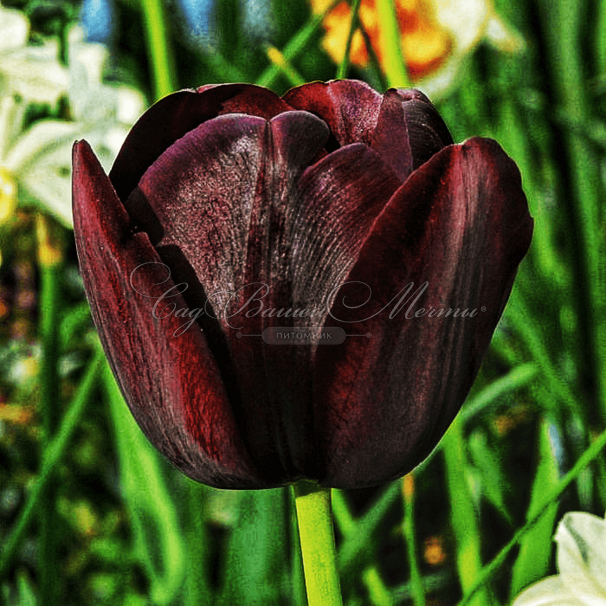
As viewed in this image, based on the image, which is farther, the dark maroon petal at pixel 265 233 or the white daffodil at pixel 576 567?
the white daffodil at pixel 576 567

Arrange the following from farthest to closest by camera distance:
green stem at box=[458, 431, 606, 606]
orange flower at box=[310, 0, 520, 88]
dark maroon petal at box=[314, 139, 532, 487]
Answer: orange flower at box=[310, 0, 520, 88] → green stem at box=[458, 431, 606, 606] → dark maroon petal at box=[314, 139, 532, 487]

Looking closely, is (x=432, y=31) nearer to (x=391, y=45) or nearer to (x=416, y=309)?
(x=391, y=45)

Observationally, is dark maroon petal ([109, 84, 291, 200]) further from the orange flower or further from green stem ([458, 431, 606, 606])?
the orange flower

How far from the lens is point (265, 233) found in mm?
220

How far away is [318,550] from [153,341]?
75 millimetres

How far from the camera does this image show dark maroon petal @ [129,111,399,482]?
220 mm

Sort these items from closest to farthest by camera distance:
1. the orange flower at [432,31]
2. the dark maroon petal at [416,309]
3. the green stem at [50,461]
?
the dark maroon petal at [416,309] → the green stem at [50,461] → the orange flower at [432,31]

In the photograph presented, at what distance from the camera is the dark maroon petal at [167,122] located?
244mm

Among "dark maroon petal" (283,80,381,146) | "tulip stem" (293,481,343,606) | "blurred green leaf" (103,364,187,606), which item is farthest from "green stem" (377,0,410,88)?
"blurred green leaf" (103,364,187,606)

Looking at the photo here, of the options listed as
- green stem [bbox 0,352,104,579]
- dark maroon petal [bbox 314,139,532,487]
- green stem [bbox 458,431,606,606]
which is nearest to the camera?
dark maroon petal [bbox 314,139,532,487]

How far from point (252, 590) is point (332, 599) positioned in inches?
12.9

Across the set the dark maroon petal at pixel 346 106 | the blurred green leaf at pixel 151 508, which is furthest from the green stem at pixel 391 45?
the blurred green leaf at pixel 151 508

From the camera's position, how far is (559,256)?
950mm

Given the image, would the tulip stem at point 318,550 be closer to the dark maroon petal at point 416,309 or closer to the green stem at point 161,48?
the dark maroon petal at point 416,309
